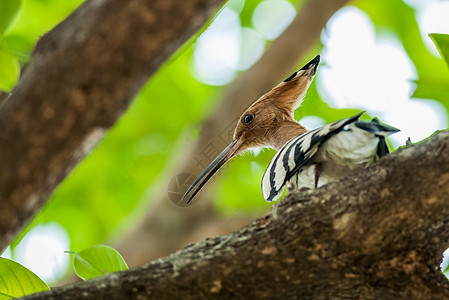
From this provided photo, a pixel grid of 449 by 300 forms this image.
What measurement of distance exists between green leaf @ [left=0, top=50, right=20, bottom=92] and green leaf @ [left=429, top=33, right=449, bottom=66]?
3.63ft

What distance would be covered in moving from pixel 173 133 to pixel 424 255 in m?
2.92

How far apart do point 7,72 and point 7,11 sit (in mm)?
178

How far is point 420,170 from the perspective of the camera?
1.46 m

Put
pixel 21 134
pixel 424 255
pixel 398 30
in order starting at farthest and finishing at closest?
pixel 398 30
pixel 424 255
pixel 21 134

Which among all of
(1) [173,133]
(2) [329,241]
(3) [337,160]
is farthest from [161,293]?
(1) [173,133]

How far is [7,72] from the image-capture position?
1.56 m

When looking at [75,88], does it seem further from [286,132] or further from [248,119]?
[248,119]

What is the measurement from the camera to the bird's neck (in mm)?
2695

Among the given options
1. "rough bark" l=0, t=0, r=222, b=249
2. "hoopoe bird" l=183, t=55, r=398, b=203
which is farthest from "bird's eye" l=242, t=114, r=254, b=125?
"rough bark" l=0, t=0, r=222, b=249

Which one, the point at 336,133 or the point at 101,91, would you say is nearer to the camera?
the point at 101,91

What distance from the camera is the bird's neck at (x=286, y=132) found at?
8.84 ft

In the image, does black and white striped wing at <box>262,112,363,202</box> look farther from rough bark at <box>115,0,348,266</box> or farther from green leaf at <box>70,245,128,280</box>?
rough bark at <box>115,0,348,266</box>

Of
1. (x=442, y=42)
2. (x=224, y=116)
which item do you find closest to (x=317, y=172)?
(x=442, y=42)

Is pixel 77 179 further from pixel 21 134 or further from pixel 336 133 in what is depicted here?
pixel 21 134
